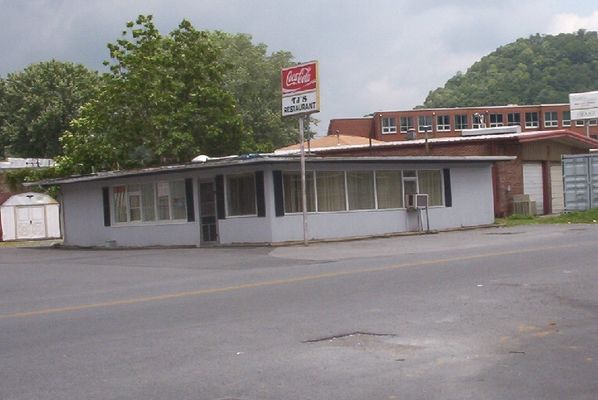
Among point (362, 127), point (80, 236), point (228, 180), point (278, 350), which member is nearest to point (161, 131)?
point (80, 236)

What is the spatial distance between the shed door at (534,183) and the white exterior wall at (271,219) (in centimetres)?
616

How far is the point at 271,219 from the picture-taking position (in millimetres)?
27516

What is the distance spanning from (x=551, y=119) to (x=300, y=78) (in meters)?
84.7

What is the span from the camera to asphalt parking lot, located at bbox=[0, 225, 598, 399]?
7.59 metres

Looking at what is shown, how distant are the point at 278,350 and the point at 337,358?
81cm

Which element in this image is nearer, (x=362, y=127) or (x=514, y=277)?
(x=514, y=277)

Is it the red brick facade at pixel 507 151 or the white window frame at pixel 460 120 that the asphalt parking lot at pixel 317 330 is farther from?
the white window frame at pixel 460 120

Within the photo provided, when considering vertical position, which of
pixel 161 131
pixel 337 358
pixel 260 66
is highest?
pixel 260 66

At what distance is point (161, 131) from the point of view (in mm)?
40031

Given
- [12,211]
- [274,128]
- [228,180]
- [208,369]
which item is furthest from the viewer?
[274,128]

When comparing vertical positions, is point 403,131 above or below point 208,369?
above

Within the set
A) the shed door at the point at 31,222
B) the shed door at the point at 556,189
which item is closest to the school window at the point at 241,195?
the shed door at the point at 31,222

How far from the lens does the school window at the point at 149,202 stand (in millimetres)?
30375

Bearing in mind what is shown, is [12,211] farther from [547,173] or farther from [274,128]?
[547,173]
